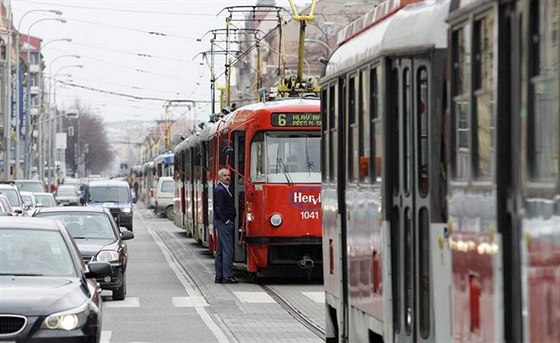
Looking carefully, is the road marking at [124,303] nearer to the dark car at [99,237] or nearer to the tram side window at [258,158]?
the dark car at [99,237]

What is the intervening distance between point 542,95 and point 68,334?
19.9 feet

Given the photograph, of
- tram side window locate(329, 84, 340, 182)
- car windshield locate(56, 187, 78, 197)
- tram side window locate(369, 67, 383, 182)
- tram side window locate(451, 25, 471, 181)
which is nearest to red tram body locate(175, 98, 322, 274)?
tram side window locate(329, 84, 340, 182)

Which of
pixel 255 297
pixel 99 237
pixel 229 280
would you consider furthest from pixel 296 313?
pixel 229 280

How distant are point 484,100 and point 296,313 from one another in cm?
1311

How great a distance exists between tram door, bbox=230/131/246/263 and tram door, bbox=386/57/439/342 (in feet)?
51.8

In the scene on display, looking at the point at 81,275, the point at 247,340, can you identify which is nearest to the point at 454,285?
the point at 81,275

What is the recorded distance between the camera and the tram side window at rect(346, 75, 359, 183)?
41.6ft

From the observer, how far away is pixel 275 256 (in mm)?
26453

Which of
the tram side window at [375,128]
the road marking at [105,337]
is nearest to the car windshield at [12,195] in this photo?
the road marking at [105,337]

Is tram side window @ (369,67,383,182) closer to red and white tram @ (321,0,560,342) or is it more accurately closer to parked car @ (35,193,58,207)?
red and white tram @ (321,0,560,342)

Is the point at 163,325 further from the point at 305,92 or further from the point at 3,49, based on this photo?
the point at 3,49

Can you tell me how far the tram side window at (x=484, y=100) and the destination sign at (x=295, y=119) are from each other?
17093mm

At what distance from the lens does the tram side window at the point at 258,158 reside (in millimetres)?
25953

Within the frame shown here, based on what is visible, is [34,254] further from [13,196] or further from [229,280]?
[13,196]
